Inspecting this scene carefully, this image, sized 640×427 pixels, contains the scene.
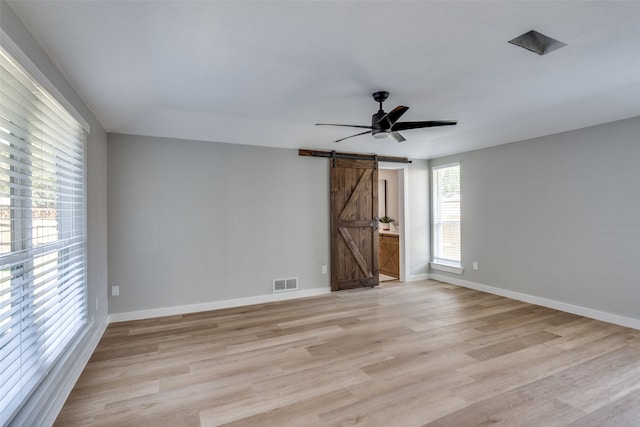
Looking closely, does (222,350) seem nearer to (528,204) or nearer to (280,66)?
(280,66)

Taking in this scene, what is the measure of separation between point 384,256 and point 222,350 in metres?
4.42

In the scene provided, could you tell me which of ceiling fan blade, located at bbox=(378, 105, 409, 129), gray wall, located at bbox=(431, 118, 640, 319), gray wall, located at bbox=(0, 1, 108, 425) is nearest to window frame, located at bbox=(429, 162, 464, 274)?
gray wall, located at bbox=(431, 118, 640, 319)

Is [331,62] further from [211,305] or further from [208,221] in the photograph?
[211,305]

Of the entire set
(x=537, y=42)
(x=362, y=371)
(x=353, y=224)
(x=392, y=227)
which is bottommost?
(x=362, y=371)

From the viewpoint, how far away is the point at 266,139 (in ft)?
14.9

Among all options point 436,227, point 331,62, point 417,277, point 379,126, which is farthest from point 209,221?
point 436,227

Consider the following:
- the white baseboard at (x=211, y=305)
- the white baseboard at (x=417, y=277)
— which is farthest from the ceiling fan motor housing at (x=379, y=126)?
the white baseboard at (x=417, y=277)

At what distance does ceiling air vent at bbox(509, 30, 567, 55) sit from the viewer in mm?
2195

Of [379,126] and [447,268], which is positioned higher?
[379,126]

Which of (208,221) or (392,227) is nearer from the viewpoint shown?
(208,221)

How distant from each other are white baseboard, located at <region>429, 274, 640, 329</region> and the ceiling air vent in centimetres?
329

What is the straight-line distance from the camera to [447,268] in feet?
19.3

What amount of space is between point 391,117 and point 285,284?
298cm

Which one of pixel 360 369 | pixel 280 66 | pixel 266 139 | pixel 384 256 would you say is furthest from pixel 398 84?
pixel 384 256
